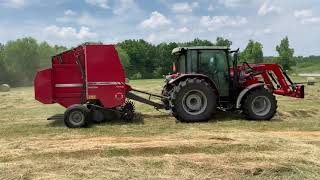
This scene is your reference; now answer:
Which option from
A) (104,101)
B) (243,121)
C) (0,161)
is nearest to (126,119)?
(104,101)

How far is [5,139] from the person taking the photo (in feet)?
33.8

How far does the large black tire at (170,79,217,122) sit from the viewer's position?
12781 mm

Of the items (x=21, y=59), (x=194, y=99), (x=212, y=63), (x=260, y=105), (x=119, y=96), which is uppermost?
(x=21, y=59)

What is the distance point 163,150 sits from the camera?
862cm

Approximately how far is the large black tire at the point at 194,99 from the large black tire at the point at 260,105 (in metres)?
0.94

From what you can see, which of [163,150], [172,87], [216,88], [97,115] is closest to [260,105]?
[216,88]

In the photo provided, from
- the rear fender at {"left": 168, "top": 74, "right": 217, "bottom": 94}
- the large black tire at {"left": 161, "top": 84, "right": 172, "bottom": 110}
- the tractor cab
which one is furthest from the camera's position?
the large black tire at {"left": 161, "top": 84, "right": 172, "bottom": 110}

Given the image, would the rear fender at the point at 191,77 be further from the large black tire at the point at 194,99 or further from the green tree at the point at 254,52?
the green tree at the point at 254,52

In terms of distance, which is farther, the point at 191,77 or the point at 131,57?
the point at 131,57

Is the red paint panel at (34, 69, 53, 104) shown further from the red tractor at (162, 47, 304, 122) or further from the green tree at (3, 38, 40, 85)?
Result: the green tree at (3, 38, 40, 85)

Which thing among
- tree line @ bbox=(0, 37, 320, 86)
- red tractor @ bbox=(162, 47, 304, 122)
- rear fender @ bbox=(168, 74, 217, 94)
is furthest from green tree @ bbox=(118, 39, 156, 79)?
rear fender @ bbox=(168, 74, 217, 94)

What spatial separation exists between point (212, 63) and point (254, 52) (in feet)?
195

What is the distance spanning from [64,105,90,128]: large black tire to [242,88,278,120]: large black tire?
4479 mm

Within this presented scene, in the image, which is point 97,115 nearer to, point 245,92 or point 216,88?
point 216,88
